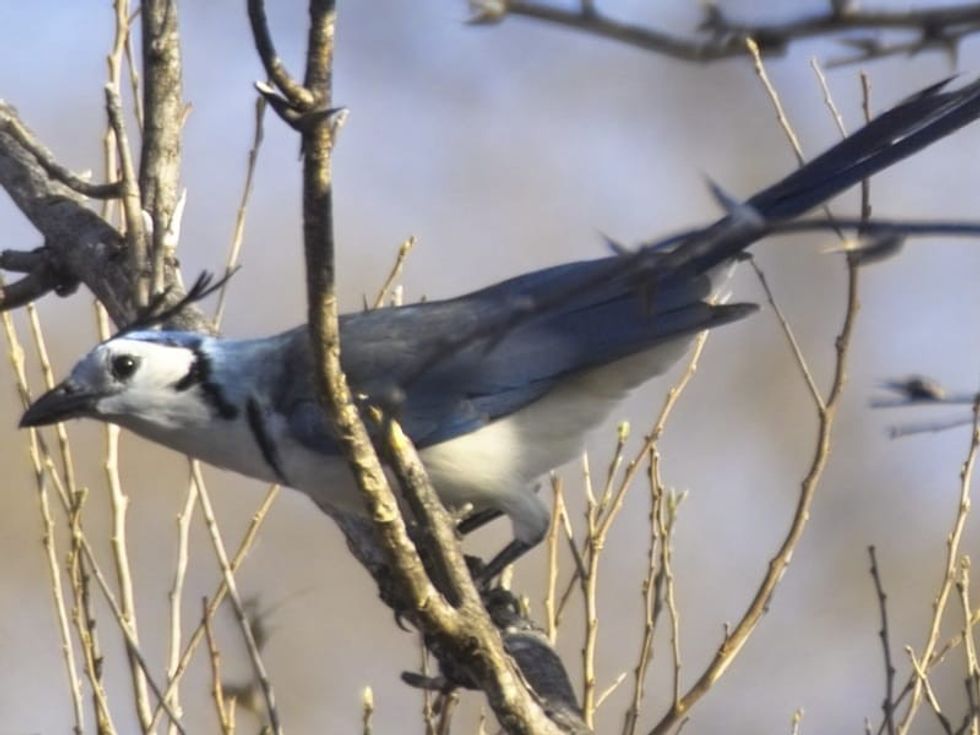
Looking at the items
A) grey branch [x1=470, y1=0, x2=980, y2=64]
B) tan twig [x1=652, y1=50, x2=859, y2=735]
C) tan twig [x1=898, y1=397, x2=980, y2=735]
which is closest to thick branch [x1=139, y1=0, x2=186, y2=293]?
tan twig [x1=652, y1=50, x2=859, y2=735]

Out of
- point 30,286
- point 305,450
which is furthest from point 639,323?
point 30,286

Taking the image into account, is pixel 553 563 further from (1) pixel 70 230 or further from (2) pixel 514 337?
(1) pixel 70 230

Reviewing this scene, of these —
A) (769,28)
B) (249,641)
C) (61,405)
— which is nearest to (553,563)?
(249,641)

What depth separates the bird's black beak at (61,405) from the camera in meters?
3.21

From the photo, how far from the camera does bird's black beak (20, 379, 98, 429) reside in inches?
126

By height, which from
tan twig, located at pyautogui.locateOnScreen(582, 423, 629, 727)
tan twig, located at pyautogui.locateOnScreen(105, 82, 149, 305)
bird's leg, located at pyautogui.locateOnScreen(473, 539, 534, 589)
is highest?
tan twig, located at pyautogui.locateOnScreen(105, 82, 149, 305)

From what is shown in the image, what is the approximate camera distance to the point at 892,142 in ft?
9.64

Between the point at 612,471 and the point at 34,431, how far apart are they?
1.08m

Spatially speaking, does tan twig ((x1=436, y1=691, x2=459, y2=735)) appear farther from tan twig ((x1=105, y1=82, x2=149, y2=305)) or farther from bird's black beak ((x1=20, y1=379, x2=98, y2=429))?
tan twig ((x1=105, y1=82, x2=149, y2=305))

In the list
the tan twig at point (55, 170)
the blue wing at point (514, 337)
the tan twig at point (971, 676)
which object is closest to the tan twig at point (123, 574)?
the blue wing at point (514, 337)

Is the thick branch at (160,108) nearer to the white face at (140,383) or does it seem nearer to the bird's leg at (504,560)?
the white face at (140,383)

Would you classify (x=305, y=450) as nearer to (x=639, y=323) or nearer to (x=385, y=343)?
(x=385, y=343)

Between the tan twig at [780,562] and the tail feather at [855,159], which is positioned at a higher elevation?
the tail feather at [855,159]

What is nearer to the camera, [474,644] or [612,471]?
[474,644]
